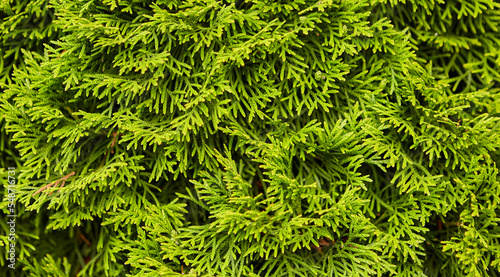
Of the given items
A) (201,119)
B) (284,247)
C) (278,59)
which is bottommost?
(284,247)

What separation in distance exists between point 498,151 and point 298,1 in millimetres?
1674

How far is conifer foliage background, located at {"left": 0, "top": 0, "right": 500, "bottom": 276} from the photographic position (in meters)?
2.04

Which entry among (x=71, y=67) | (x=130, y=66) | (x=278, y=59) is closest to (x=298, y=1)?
(x=278, y=59)

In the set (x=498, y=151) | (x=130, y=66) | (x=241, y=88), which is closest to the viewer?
(x=130, y=66)

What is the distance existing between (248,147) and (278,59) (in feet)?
1.95

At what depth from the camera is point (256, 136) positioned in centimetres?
225

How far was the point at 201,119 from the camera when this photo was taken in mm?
2072

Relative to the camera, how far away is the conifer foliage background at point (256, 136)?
6.71 ft

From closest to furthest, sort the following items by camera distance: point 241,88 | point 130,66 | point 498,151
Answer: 1. point 130,66
2. point 241,88
3. point 498,151

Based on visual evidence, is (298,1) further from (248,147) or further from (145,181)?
(145,181)

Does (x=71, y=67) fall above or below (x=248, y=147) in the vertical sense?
above

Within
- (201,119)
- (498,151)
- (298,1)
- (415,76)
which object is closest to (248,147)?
(201,119)

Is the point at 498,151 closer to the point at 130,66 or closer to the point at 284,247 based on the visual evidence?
the point at 284,247

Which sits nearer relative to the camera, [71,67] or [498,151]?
[71,67]
